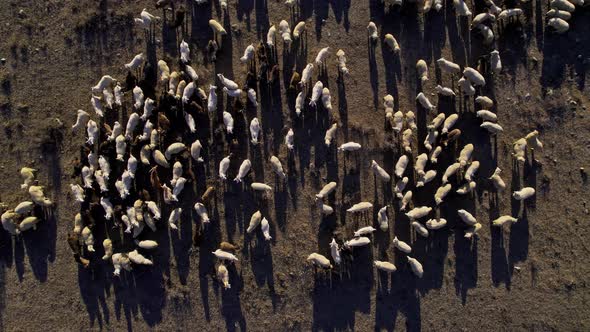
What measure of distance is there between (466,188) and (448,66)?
2.99 m

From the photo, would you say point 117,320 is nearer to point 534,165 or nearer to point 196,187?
point 196,187

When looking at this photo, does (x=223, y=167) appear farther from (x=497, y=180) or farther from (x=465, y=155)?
(x=497, y=180)

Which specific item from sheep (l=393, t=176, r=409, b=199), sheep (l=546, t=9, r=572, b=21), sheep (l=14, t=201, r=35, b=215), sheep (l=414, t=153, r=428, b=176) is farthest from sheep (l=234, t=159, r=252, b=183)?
sheep (l=546, t=9, r=572, b=21)

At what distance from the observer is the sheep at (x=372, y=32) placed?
11.9m

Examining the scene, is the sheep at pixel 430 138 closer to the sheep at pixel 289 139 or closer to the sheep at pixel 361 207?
the sheep at pixel 361 207

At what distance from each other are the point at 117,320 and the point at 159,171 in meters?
3.82

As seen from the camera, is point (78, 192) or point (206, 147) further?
point (206, 147)

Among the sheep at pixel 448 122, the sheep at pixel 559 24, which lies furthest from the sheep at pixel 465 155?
the sheep at pixel 559 24

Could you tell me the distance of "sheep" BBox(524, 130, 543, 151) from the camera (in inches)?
459

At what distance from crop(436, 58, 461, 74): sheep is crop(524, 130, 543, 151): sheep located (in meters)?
2.32

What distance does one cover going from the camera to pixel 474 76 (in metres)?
11.7


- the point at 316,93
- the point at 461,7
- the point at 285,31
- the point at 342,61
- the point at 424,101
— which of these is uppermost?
the point at 461,7

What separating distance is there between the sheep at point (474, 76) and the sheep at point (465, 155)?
1.55m

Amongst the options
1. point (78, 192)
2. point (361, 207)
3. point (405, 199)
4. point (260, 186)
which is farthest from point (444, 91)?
point (78, 192)
